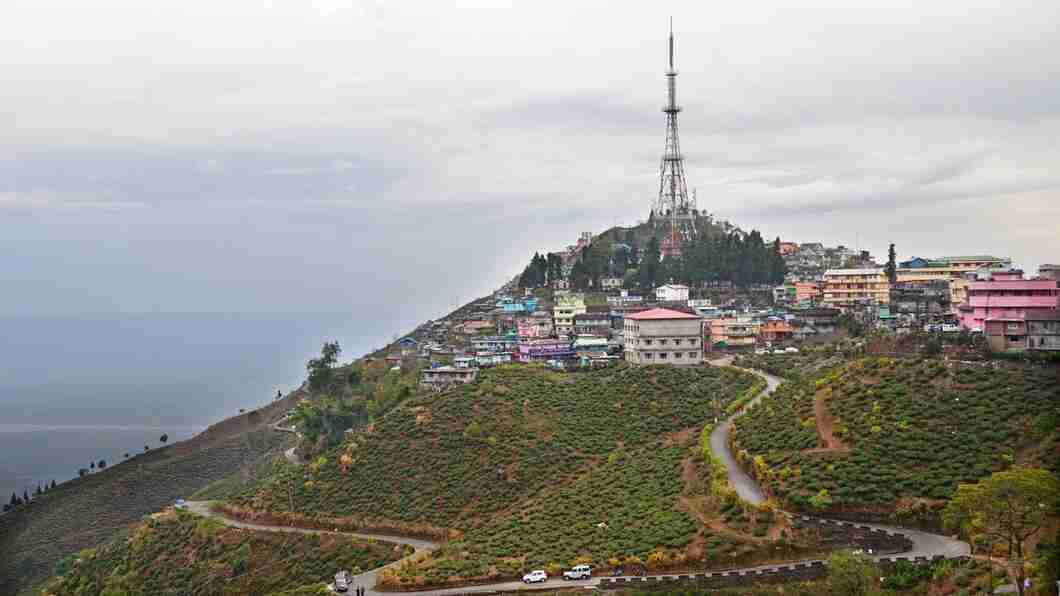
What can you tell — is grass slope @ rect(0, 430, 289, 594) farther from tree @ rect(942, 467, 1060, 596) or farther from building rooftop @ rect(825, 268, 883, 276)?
tree @ rect(942, 467, 1060, 596)

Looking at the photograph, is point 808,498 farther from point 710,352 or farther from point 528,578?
point 710,352

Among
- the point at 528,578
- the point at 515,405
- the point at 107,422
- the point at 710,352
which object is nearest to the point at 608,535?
the point at 528,578

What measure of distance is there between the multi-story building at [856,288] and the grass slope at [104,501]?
159 feet

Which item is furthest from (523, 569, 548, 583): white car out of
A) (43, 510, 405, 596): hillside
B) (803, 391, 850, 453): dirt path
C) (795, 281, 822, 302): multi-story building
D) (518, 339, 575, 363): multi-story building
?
(795, 281, 822, 302): multi-story building

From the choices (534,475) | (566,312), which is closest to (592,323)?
(566,312)

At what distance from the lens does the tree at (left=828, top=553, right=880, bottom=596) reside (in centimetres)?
2375

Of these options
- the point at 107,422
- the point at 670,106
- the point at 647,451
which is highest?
the point at 670,106

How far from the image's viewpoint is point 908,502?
103ft

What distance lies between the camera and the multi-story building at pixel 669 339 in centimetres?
6006

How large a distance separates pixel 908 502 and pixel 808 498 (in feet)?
10.9

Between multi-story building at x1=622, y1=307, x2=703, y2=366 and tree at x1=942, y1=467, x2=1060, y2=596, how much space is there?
3529 cm

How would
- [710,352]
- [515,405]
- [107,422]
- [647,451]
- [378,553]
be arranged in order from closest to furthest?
[378,553], [647,451], [515,405], [710,352], [107,422]

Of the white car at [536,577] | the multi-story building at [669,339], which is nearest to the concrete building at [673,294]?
the multi-story building at [669,339]

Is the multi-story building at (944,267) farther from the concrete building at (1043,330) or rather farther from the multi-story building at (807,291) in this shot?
the concrete building at (1043,330)
